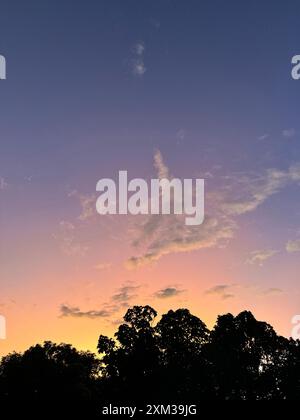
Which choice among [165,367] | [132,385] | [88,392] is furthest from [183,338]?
[88,392]

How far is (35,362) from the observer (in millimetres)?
73875

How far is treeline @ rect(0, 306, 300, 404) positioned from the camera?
218ft

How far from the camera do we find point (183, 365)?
2731 inches

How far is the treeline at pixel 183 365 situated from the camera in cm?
6650
